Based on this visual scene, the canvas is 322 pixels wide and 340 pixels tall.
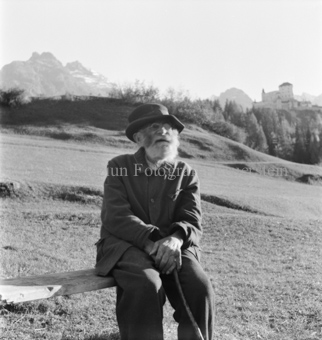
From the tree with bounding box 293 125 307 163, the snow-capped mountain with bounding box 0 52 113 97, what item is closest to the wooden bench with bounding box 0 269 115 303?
the tree with bounding box 293 125 307 163

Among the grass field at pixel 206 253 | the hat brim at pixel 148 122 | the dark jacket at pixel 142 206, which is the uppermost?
the hat brim at pixel 148 122

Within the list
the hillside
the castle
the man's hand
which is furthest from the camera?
the castle

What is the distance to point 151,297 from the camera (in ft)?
9.69

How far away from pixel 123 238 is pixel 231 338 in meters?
1.66

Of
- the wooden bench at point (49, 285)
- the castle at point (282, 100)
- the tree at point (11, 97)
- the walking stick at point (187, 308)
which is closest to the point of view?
the wooden bench at point (49, 285)

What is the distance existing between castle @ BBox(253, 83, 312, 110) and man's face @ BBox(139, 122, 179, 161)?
132m

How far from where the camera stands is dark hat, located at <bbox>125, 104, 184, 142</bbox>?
11.9 feet

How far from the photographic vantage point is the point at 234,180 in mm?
22938

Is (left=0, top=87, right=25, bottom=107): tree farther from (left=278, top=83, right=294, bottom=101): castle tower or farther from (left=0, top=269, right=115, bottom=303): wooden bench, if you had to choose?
(left=278, top=83, right=294, bottom=101): castle tower

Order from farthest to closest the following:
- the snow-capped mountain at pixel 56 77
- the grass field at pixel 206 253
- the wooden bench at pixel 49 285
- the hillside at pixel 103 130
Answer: the snow-capped mountain at pixel 56 77 < the hillside at pixel 103 130 < the grass field at pixel 206 253 < the wooden bench at pixel 49 285

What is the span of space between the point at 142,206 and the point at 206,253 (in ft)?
17.9

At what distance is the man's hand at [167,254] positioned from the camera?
3.17 meters

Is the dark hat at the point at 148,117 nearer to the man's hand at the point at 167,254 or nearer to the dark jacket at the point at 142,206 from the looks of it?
the dark jacket at the point at 142,206

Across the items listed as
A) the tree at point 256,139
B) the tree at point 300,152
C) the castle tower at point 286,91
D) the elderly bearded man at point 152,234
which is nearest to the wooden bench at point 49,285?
the elderly bearded man at point 152,234
